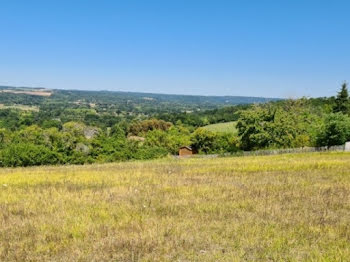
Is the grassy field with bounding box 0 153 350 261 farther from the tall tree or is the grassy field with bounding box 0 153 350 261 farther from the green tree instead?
the tall tree

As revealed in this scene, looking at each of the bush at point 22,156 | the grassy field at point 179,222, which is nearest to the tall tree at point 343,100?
the bush at point 22,156

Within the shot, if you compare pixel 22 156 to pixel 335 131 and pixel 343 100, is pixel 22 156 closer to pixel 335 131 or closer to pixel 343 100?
pixel 335 131

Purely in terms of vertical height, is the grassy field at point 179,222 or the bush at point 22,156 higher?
the grassy field at point 179,222

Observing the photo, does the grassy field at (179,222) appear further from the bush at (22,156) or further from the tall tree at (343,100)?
the tall tree at (343,100)

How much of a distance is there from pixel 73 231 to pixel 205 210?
3.37 meters

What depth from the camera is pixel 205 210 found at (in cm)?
911

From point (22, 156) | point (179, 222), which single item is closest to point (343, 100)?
point (22, 156)

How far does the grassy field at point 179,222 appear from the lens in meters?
6.16

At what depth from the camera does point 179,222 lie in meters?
7.96

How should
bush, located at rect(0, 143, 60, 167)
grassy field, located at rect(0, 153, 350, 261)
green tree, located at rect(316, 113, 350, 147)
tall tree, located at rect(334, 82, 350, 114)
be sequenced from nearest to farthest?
1. grassy field, located at rect(0, 153, 350, 261)
2. green tree, located at rect(316, 113, 350, 147)
3. bush, located at rect(0, 143, 60, 167)
4. tall tree, located at rect(334, 82, 350, 114)

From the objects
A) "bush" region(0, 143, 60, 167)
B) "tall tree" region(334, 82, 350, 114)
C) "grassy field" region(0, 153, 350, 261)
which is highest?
"tall tree" region(334, 82, 350, 114)

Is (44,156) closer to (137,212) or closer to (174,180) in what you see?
(174,180)

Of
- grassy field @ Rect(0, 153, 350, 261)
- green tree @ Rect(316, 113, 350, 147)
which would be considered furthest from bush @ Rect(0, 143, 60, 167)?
green tree @ Rect(316, 113, 350, 147)

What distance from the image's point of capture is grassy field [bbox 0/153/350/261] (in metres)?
6.16
